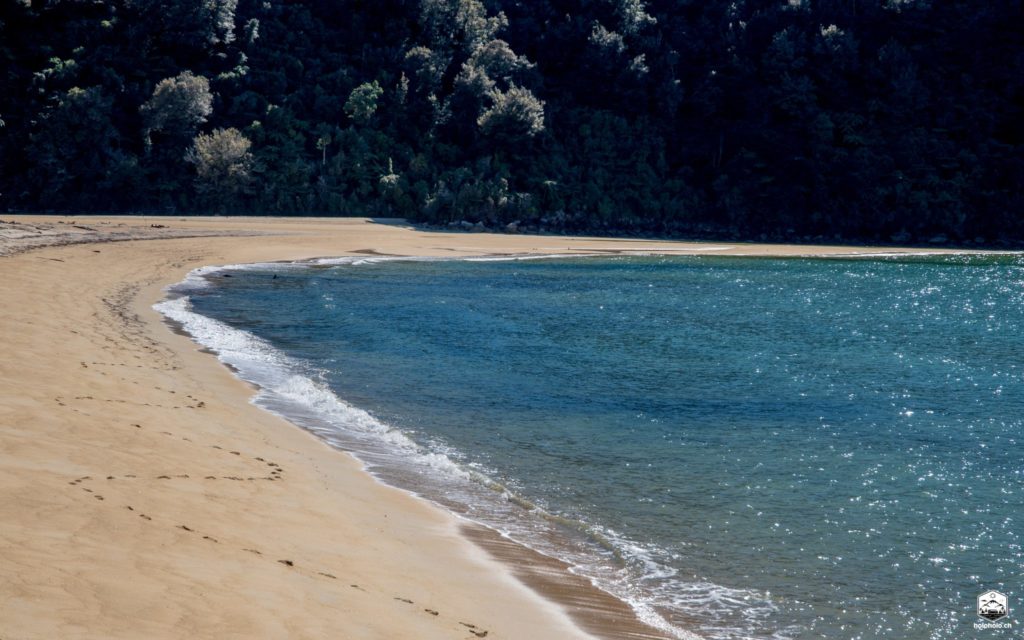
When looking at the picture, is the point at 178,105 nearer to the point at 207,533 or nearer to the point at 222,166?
the point at 222,166

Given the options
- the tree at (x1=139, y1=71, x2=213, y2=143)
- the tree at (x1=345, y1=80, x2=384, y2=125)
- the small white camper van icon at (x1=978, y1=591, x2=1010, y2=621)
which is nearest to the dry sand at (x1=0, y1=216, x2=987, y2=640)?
the small white camper van icon at (x1=978, y1=591, x2=1010, y2=621)

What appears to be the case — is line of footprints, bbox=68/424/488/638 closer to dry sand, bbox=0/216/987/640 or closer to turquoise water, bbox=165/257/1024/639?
dry sand, bbox=0/216/987/640

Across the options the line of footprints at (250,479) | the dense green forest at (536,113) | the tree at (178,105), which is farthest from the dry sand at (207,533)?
the dense green forest at (536,113)

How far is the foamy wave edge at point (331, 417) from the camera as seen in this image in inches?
294

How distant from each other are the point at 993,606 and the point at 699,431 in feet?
19.5

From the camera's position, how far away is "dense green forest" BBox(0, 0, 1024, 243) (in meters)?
56.5

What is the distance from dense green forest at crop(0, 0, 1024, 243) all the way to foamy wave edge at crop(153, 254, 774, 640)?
35.5 m

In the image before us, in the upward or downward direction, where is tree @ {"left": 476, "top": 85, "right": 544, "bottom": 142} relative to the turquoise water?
upward

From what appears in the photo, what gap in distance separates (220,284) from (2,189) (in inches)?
1350

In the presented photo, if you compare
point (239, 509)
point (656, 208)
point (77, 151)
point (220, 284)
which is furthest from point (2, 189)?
point (239, 509)

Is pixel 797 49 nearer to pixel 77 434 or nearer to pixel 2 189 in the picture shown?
pixel 2 189

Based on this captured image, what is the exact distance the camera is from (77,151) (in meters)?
55.3

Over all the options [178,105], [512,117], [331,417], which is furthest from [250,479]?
[512,117]

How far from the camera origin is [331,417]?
1304 cm
